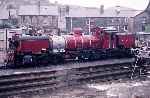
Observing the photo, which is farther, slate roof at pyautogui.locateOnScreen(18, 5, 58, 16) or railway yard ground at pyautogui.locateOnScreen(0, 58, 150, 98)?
slate roof at pyautogui.locateOnScreen(18, 5, 58, 16)

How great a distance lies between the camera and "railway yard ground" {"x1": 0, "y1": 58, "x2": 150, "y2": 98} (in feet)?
57.3

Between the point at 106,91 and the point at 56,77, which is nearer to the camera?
the point at 106,91

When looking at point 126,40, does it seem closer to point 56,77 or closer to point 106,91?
point 56,77

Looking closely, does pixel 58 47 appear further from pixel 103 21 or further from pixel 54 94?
pixel 103 21

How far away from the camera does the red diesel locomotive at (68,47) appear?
2512 centimetres

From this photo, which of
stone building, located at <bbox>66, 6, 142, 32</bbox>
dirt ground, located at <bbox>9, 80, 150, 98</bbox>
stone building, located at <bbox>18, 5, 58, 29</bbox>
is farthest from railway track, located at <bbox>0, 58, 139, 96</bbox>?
stone building, located at <bbox>66, 6, 142, 32</bbox>

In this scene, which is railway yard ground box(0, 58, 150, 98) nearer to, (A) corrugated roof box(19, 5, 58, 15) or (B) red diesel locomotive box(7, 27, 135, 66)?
(B) red diesel locomotive box(7, 27, 135, 66)

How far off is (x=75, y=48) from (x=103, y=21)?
32.1m

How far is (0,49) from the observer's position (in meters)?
32.6

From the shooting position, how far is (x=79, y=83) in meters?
20.0

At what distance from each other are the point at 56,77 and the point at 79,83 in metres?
1.66

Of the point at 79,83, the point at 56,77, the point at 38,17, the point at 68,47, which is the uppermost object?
the point at 38,17

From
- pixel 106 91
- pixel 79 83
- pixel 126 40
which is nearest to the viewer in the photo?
pixel 106 91

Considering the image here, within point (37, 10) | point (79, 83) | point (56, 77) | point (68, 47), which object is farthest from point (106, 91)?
point (37, 10)
